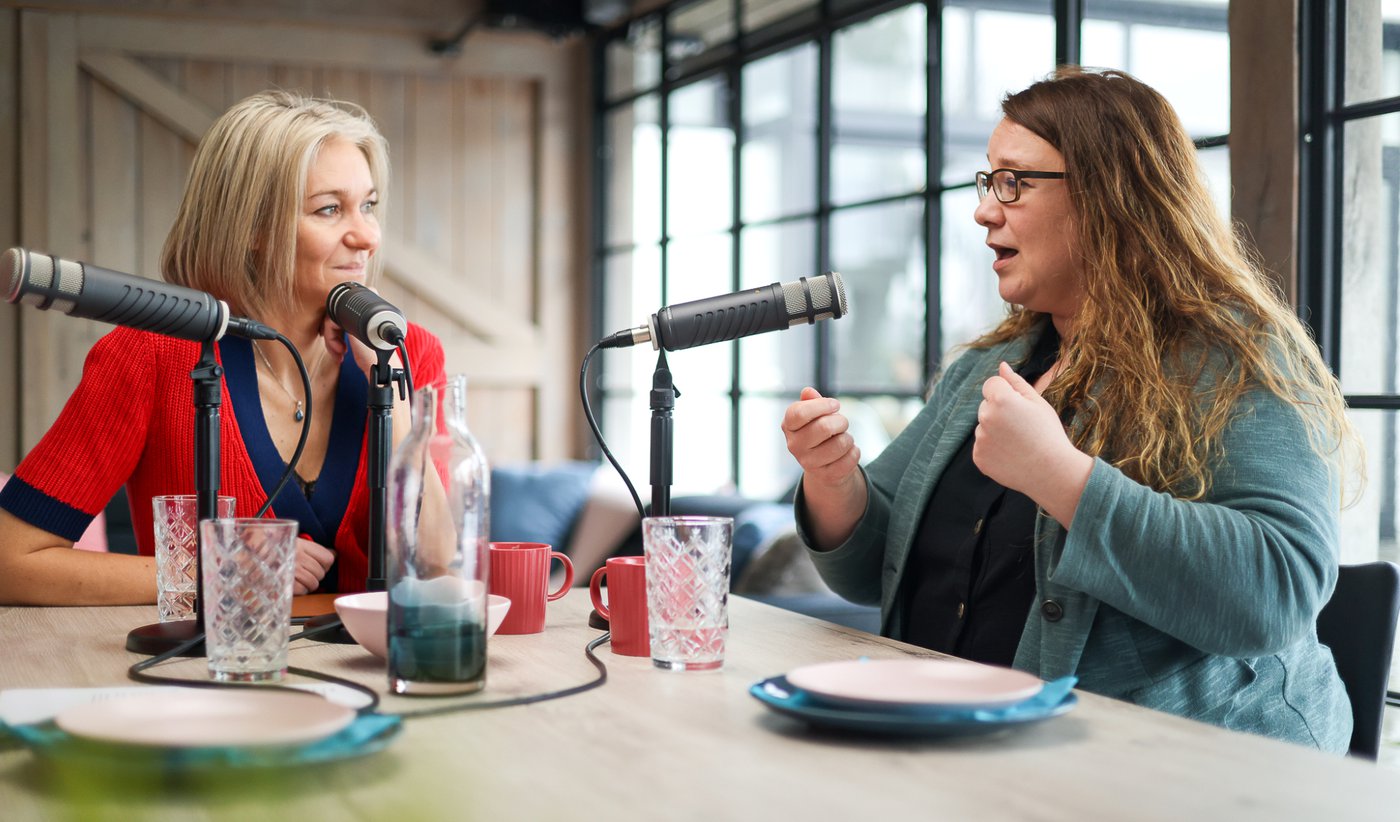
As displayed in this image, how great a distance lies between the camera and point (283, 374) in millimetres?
1820

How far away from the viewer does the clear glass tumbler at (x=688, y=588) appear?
3.62ft

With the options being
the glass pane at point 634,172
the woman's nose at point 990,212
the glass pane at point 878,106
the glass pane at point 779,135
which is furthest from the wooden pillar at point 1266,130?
the glass pane at point 878,106

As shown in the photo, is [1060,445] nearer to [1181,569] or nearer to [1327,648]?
[1181,569]

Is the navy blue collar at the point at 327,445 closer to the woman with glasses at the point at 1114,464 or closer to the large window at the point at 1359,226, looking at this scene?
the woman with glasses at the point at 1114,464

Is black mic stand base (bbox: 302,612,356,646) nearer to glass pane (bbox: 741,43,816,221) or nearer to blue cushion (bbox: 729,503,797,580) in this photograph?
blue cushion (bbox: 729,503,797,580)

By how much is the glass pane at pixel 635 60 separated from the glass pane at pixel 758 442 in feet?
4.93

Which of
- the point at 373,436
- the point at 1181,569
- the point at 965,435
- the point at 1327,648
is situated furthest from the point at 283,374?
the point at 1327,648

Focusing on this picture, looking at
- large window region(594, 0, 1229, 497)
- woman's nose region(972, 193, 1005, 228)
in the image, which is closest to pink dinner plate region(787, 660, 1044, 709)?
woman's nose region(972, 193, 1005, 228)

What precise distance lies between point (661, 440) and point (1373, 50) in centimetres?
179

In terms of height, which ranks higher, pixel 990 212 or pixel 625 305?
pixel 625 305

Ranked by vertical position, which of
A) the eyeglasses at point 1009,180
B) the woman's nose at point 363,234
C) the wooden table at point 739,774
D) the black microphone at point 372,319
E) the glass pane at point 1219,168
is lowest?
the wooden table at point 739,774

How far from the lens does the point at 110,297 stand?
1121 millimetres

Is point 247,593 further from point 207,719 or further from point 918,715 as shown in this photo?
point 918,715

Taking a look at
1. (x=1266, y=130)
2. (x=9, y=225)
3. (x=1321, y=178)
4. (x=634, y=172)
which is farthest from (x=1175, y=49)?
(x=9, y=225)
